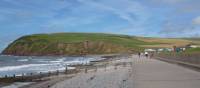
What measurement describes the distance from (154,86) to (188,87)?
1.75 meters

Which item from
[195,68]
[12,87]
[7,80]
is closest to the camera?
[195,68]

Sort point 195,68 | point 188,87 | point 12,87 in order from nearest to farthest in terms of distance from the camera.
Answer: point 188,87 < point 195,68 < point 12,87

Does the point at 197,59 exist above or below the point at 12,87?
above

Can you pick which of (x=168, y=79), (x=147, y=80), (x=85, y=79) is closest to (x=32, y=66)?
(x=85, y=79)

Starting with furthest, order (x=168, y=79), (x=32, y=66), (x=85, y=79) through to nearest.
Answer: (x=32, y=66)
(x=85, y=79)
(x=168, y=79)

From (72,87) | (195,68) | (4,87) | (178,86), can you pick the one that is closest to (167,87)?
(178,86)

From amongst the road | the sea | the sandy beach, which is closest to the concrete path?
the road

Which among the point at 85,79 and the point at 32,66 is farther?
the point at 32,66

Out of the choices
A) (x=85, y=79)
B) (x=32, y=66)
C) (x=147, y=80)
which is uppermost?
(x=147, y=80)

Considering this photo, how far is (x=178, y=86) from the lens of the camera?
18.6m

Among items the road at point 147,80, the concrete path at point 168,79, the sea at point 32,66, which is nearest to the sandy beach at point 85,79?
the road at point 147,80

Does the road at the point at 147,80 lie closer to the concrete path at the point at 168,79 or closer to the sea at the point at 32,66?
the concrete path at the point at 168,79

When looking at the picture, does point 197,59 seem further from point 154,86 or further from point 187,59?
point 154,86

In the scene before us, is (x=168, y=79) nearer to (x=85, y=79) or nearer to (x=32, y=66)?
(x=85, y=79)
